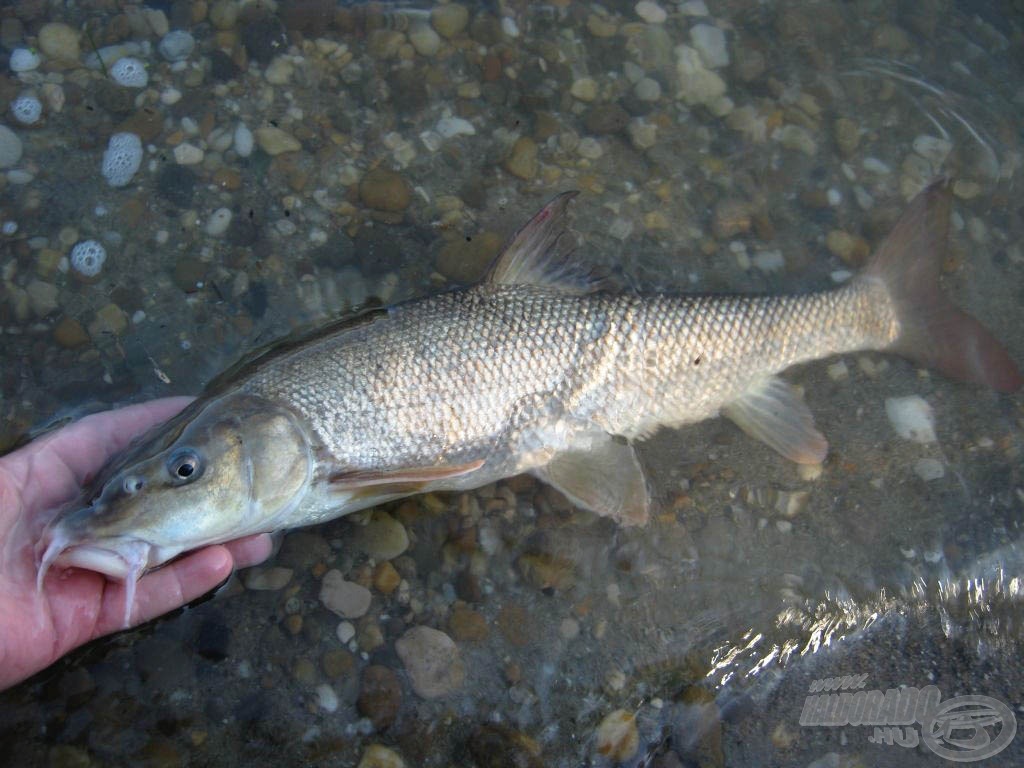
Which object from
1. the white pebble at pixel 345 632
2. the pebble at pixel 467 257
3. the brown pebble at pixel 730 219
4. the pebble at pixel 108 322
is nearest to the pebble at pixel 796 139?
the brown pebble at pixel 730 219

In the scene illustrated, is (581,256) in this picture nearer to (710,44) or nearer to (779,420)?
(779,420)

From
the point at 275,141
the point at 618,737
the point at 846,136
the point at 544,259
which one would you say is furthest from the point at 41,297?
the point at 846,136

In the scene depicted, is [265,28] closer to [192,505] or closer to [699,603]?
[192,505]

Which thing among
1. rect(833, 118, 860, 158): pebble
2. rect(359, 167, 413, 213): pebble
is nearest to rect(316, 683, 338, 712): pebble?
rect(359, 167, 413, 213): pebble

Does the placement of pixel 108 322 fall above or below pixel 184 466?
below

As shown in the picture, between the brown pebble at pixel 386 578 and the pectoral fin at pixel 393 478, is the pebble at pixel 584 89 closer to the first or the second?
the pectoral fin at pixel 393 478

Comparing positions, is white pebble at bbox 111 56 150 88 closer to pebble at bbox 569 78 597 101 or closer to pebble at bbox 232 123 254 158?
pebble at bbox 232 123 254 158

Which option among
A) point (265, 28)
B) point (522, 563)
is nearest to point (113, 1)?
point (265, 28)
